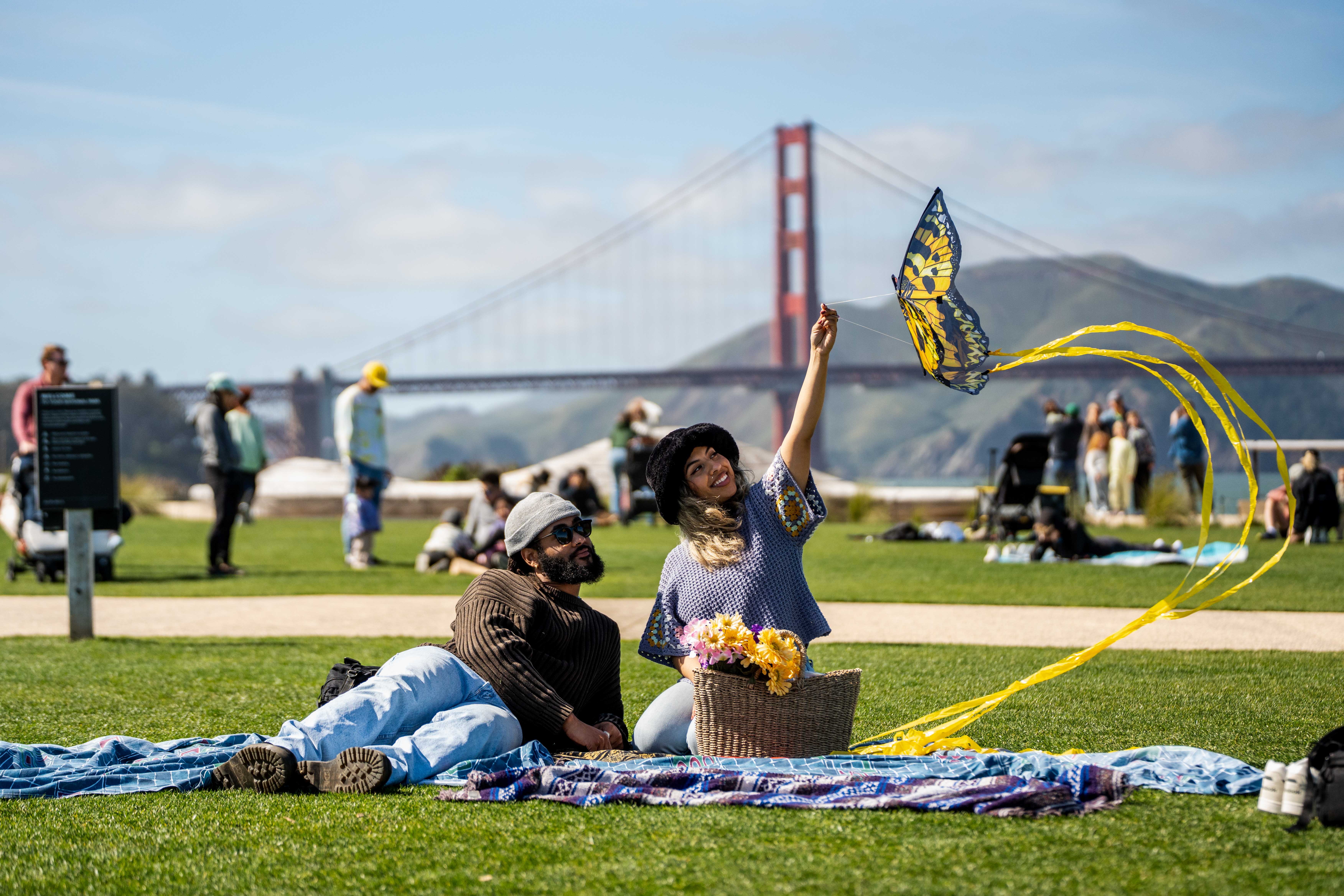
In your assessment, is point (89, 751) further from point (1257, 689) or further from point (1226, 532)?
point (1226, 532)

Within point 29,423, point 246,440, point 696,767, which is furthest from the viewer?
point 246,440

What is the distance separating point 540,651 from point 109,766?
1088mm

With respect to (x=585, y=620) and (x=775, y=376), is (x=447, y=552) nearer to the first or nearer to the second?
(x=585, y=620)

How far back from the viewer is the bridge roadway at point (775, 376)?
114ft

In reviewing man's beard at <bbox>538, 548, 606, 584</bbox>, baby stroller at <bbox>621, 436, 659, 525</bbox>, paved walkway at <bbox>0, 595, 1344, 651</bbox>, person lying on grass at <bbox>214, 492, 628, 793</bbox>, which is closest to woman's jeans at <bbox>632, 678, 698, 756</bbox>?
person lying on grass at <bbox>214, 492, 628, 793</bbox>

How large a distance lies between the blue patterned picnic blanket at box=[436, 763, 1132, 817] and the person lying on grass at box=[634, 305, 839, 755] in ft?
1.20

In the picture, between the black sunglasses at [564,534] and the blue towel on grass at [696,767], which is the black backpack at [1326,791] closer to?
the blue towel on grass at [696,767]

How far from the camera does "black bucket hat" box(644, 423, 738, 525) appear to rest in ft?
11.0

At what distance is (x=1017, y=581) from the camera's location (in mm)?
8508

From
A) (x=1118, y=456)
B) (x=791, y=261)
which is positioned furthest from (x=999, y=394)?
(x=1118, y=456)

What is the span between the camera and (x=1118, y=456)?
48.3 feet

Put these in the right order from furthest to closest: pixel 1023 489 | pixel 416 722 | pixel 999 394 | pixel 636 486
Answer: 1. pixel 999 394
2. pixel 636 486
3. pixel 1023 489
4. pixel 416 722

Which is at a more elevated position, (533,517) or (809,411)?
(809,411)

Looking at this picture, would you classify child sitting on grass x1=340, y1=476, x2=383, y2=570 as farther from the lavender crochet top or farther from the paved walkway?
the lavender crochet top
